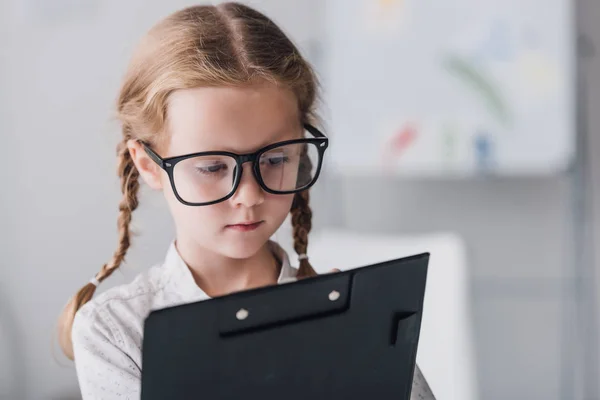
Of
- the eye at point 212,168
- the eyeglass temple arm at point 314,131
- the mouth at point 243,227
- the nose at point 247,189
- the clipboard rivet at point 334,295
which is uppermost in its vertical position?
the eyeglass temple arm at point 314,131

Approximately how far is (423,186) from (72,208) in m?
1.01

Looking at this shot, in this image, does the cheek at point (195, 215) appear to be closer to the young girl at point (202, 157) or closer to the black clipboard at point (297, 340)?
the young girl at point (202, 157)

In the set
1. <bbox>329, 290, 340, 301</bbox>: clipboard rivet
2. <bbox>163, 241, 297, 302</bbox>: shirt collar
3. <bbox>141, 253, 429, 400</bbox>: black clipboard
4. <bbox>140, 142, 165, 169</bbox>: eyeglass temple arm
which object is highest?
<bbox>140, 142, 165, 169</bbox>: eyeglass temple arm

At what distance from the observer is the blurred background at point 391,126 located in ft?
6.68

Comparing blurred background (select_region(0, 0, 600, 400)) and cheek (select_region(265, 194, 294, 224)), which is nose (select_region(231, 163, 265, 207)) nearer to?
cheek (select_region(265, 194, 294, 224))

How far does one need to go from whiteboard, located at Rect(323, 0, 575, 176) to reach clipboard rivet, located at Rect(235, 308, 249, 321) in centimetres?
145

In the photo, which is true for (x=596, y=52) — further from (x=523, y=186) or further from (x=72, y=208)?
(x=72, y=208)

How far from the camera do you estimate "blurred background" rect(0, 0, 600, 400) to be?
2.04 metres

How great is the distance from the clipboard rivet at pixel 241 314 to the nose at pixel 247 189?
0.61 ft

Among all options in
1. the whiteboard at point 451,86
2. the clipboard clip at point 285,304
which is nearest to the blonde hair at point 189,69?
the clipboard clip at point 285,304

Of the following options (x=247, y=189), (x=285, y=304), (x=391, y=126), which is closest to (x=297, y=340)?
(x=285, y=304)

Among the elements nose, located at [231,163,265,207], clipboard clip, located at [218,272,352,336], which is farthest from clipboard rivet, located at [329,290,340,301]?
nose, located at [231,163,265,207]

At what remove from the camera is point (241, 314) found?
0.60 metres

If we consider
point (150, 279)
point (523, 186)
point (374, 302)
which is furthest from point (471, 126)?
point (374, 302)
